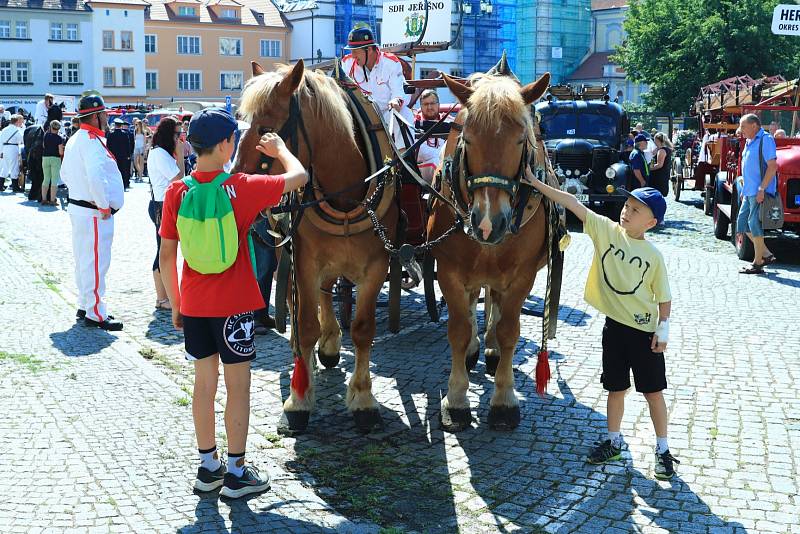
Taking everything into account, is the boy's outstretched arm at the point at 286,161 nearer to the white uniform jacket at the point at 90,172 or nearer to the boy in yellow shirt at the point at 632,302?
the boy in yellow shirt at the point at 632,302

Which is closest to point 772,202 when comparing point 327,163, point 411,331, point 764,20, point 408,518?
point 411,331

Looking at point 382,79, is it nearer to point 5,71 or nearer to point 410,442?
point 410,442

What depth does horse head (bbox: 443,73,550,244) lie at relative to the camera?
189 inches

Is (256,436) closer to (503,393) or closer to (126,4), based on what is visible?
(503,393)

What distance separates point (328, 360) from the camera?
7.16 m

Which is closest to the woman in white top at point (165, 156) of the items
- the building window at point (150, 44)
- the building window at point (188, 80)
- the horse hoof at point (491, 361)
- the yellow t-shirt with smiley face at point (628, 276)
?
the horse hoof at point (491, 361)

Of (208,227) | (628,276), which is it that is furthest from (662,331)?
(208,227)

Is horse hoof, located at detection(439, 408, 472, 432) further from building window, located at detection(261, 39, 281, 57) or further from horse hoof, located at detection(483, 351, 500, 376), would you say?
building window, located at detection(261, 39, 281, 57)

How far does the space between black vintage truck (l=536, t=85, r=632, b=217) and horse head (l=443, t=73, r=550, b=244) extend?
12125 mm

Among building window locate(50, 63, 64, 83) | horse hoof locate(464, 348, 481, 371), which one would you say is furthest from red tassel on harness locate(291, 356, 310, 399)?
building window locate(50, 63, 64, 83)

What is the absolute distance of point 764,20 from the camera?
1727 inches

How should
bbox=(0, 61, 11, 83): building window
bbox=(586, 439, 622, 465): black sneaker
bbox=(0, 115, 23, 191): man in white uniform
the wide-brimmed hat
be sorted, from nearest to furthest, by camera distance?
1. bbox=(586, 439, 622, 465): black sneaker
2. the wide-brimmed hat
3. bbox=(0, 115, 23, 191): man in white uniform
4. bbox=(0, 61, 11, 83): building window

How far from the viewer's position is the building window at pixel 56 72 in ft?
215

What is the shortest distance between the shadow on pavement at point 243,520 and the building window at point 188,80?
7100 centimetres
